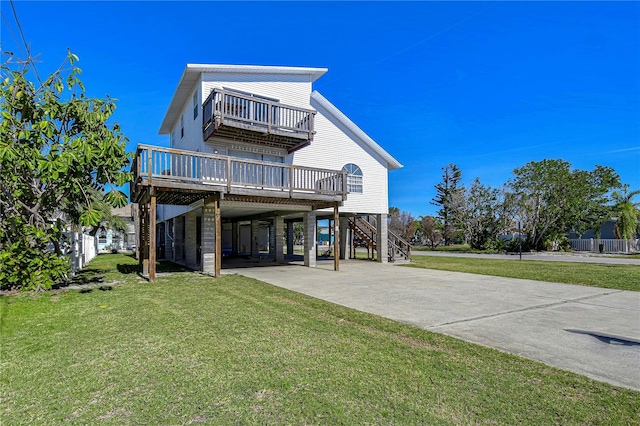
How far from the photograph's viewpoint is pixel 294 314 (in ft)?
20.2

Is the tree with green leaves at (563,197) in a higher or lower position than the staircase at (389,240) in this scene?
higher

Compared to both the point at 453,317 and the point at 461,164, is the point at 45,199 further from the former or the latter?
the point at 461,164

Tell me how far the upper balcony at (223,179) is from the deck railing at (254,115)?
1614 millimetres

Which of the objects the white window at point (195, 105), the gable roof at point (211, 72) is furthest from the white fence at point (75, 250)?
the gable roof at point (211, 72)

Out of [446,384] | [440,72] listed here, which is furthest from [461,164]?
[446,384]

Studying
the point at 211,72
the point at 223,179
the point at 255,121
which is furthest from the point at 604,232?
the point at 211,72

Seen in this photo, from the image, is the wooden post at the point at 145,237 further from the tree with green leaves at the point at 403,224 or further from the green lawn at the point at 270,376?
the tree with green leaves at the point at 403,224

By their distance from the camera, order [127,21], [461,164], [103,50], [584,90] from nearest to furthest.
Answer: [127,21] → [103,50] → [584,90] → [461,164]

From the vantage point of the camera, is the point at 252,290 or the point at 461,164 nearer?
the point at 252,290

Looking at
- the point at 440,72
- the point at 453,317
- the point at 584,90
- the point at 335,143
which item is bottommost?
the point at 453,317

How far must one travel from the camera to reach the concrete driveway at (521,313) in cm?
412

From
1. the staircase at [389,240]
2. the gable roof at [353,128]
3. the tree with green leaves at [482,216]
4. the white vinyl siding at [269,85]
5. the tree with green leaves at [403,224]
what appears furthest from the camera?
the tree with green leaves at [403,224]

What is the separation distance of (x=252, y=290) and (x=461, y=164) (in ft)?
152

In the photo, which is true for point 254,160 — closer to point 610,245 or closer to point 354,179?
point 354,179
